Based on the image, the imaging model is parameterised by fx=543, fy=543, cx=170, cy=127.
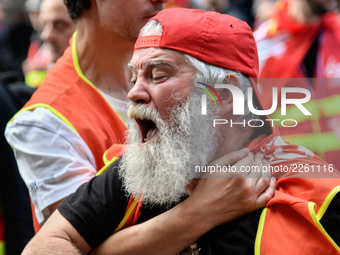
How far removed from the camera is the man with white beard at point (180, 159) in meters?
2.11

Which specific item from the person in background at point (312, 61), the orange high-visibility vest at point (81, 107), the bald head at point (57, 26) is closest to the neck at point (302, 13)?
the person in background at point (312, 61)

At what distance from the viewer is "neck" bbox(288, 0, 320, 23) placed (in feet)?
15.2

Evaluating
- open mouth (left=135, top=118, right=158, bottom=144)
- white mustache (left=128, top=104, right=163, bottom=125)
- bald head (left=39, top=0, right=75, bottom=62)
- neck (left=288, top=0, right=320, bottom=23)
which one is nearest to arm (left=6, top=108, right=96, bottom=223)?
open mouth (left=135, top=118, right=158, bottom=144)

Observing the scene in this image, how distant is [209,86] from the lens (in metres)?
2.23

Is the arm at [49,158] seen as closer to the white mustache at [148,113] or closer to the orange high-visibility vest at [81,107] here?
the orange high-visibility vest at [81,107]

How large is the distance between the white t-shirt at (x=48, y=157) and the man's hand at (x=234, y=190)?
782mm

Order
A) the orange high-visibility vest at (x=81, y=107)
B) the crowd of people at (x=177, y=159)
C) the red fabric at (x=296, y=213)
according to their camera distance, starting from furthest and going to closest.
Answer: the orange high-visibility vest at (x=81, y=107) → the crowd of people at (x=177, y=159) → the red fabric at (x=296, y=213)

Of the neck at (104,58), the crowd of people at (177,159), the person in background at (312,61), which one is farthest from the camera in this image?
the person in background at (312,61)

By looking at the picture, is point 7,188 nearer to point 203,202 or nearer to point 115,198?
point 115,198

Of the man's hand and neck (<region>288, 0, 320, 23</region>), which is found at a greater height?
the man's hand

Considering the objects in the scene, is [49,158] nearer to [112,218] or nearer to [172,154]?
[112,218]

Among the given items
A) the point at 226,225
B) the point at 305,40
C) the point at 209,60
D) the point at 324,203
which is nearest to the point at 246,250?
the point at 226,225

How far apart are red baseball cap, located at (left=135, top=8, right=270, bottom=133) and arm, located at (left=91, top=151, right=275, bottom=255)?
1.28 ft

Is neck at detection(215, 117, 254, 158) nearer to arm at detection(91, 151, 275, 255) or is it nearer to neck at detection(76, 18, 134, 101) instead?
arm at detection(91, 151, 275, 255)
